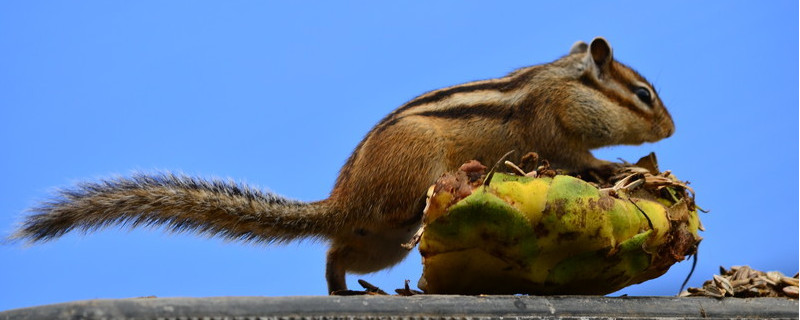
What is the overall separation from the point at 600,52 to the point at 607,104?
207 millimetres

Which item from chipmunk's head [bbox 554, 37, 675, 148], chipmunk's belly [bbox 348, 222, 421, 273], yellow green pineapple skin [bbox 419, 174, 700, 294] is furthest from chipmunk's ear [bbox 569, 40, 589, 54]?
yellow green pineapple skin [bbox 419, 174, 700, 294]

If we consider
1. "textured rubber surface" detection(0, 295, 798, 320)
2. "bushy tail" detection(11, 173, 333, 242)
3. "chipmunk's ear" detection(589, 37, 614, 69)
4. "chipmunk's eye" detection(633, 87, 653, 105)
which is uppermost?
"chipmunk's ear" detection(589, 37, 614, 69)

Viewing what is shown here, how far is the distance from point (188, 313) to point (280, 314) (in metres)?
0.16

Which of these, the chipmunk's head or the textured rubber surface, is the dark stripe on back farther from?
the textured rubber surface

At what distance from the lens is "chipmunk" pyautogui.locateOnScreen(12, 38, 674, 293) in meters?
2.29

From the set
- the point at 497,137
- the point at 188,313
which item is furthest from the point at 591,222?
the point at 497,137

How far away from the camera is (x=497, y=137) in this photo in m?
2.63

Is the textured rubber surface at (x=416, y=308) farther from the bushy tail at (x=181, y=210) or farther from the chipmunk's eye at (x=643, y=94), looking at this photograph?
the chipmunk's eye at (x=643, y=94)

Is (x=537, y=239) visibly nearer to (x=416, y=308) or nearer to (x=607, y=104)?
(x=416, y=308)

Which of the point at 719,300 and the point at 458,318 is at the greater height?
the point at 458,318

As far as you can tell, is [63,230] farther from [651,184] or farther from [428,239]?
[651,184]

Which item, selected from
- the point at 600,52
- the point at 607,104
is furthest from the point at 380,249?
the point at 600,52

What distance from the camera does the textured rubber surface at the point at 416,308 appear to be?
52.5 inches

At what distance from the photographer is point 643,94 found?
115 inches
